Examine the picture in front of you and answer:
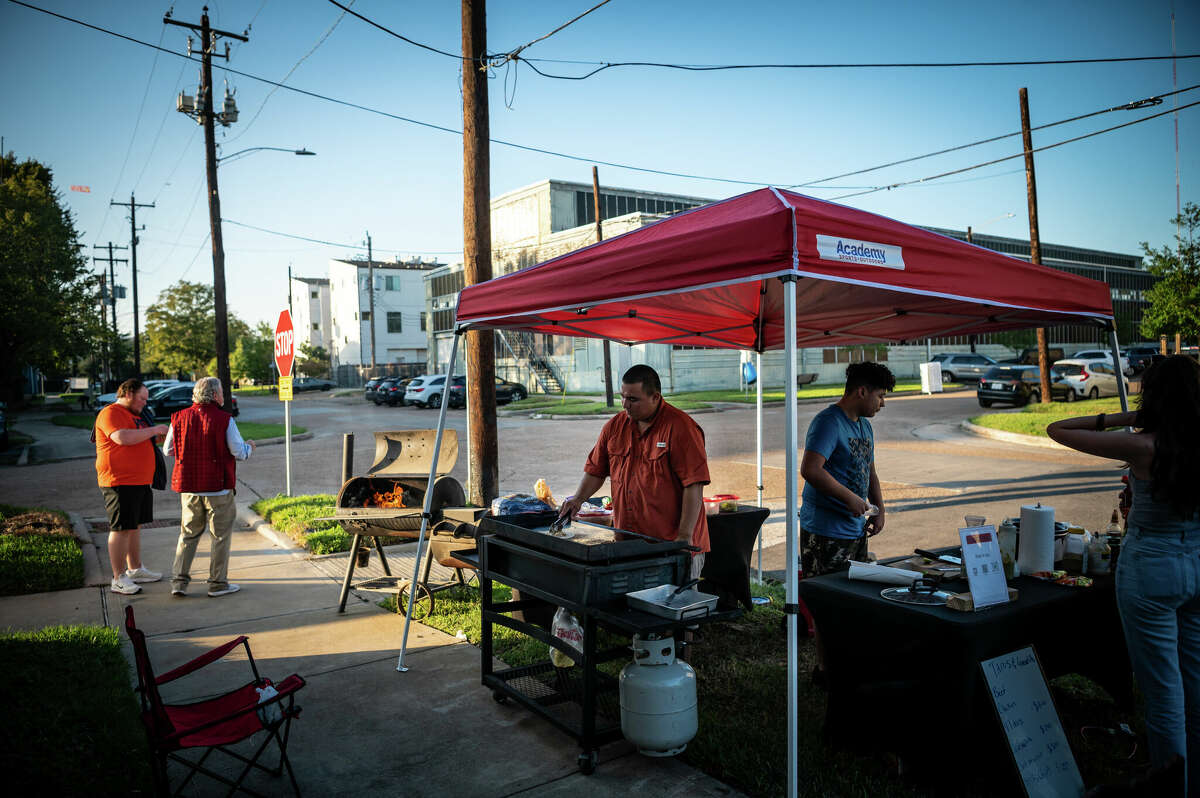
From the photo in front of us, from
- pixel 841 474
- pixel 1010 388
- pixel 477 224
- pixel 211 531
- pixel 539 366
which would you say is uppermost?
pixel 477 224

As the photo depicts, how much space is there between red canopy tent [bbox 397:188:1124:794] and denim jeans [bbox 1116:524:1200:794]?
4.56ft

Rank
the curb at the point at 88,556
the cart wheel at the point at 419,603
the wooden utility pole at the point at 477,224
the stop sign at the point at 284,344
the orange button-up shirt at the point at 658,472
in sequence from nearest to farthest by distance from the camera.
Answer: the orange button-up shirt at the point at 658,472
the cart wheel at the point at 419,603
the curb at the point at 88,556
the wooden utility pole at the point at 477,224
the stop sign at the point at 284,344

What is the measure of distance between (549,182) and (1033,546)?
45309 mm

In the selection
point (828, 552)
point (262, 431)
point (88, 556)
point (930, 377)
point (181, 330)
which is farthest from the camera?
point (181, 330)

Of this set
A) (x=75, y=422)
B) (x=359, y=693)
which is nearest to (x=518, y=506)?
(x=359, y=693)

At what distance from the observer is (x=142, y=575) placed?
7.49 m

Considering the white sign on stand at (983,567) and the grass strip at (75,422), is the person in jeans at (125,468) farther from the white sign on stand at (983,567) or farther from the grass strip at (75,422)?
the grass strip at (75,422)

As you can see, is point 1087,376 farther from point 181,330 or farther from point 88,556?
point 181,330

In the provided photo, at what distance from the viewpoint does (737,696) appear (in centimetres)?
451

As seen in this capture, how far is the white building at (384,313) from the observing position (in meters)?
72.9

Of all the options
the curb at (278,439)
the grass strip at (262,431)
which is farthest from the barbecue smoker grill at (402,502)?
the grass strip at (262,431)

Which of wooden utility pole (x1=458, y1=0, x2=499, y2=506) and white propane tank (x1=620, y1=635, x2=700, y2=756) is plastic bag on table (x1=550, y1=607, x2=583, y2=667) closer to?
white propane tank (x1=620, y1=635, x2=700, y2=756)

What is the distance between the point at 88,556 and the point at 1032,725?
361 inches

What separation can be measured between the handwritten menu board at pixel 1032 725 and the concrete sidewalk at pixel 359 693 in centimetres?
126
